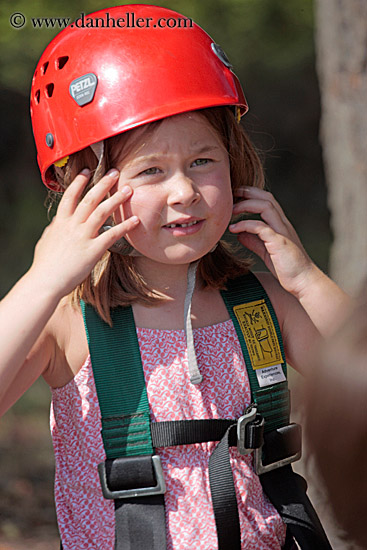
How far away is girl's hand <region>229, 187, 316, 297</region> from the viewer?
2.87 meters

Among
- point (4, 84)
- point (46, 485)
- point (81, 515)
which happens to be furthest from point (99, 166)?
point (4, 84)

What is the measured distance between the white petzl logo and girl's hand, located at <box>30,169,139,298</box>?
0.26m

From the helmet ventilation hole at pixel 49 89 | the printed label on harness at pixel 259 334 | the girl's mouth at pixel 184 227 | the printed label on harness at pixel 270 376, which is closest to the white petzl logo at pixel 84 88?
the helmet ventilation hole at pixel 49 89

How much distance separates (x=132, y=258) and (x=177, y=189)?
43 cm

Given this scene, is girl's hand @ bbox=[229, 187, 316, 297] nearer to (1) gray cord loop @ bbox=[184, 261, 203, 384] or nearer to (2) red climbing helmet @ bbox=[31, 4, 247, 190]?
(1) gray cord loop @ bbox=[184, 261, 203, 384]

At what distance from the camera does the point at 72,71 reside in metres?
2.69

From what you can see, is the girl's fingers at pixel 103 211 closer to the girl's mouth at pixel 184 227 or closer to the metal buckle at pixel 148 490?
the girl's mouth at pixel 184 227

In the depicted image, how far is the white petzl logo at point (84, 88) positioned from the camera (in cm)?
263

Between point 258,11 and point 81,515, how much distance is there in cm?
651

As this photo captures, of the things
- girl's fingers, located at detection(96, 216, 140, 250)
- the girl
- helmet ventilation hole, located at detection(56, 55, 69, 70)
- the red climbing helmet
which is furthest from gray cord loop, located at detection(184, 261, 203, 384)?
helmet ventilation hole, located at detection(56, 55, 69, 70)

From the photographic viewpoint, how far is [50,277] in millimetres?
2500

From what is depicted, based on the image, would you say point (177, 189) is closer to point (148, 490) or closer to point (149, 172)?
point (149, 172)

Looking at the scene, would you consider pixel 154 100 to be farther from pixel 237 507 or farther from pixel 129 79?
pixel 237 507

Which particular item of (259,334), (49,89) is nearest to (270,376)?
(259,334)
